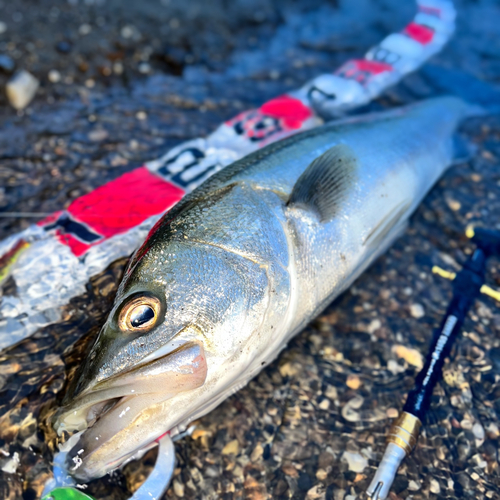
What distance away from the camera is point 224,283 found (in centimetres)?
188

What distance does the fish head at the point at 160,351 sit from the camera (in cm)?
174

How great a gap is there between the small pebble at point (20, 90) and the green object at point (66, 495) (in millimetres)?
3549

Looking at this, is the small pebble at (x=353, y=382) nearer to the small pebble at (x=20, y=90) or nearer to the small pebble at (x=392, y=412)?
the small pebble at (x=392, y=412)

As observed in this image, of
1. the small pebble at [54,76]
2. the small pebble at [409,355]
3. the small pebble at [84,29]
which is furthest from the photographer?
the small pebble at [84,29]

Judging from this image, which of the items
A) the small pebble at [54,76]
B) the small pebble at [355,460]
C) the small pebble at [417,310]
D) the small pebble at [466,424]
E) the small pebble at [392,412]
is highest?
the small pebble at [54,76]

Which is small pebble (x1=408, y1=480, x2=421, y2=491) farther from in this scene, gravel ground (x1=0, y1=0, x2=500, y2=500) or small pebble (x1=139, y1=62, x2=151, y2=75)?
small pebble (x1=139, y1=62, x2=151, y2=75)

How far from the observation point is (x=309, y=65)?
5.02 m

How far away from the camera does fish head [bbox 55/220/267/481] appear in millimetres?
1738

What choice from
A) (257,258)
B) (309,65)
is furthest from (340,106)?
(257,258)

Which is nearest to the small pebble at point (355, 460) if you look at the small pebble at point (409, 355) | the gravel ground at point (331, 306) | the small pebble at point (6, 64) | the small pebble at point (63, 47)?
the gravel ground at point (331, 306)

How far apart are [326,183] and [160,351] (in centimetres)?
125

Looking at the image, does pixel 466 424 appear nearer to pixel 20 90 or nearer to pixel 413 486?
pixel 413 486

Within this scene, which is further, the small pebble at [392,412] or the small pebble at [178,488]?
the small pebble at [392,412]

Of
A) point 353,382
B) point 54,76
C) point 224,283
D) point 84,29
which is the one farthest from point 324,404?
point 84,29
